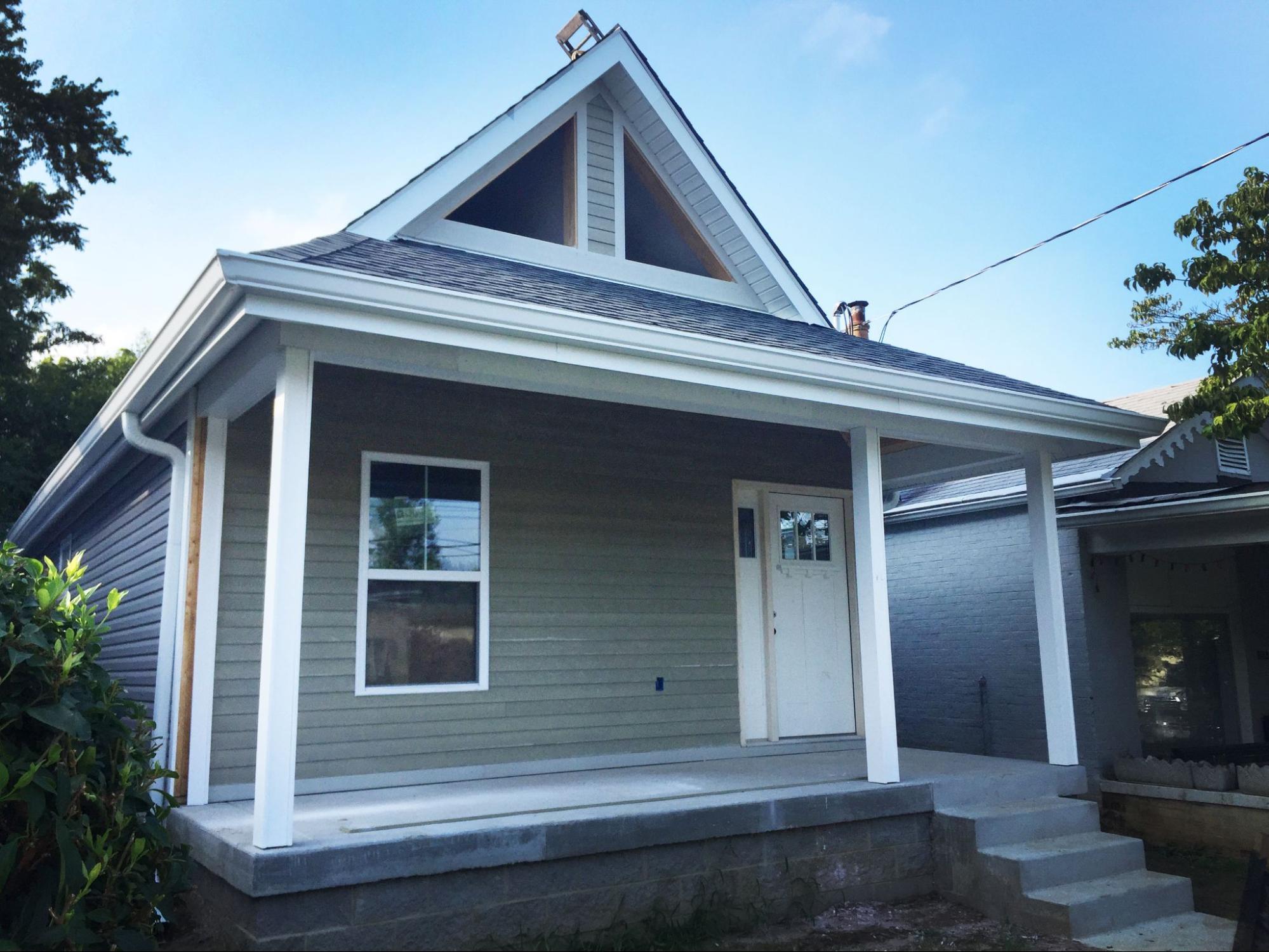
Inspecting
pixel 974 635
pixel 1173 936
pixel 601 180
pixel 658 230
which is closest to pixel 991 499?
pixel 974 635

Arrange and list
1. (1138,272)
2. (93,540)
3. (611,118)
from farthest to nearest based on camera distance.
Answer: (1138,272)
(93,540)
(611,118)

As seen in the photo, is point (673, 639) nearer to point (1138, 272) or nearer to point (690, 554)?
point (690, 554)

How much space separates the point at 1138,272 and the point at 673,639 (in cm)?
582

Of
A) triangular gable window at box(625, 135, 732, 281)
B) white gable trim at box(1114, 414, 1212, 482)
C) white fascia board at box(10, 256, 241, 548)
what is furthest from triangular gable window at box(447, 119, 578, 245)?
white gable trim at box(1114, 414, 1212, 482)

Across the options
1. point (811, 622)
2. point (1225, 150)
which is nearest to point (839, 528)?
point (811, 622)

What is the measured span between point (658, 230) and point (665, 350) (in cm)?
296

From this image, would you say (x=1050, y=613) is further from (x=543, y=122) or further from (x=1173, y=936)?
(x=543, y=122)

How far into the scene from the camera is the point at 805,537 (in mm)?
7918

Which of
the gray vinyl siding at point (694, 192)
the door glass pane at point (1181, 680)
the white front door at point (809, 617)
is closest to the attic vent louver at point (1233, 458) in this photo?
the door glass pane at point (1181, 680)

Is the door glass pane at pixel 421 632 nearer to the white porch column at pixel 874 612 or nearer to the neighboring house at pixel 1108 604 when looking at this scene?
the white porch column at pixel 874 612

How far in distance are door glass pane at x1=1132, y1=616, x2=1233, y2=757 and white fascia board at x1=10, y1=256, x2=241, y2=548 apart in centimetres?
805

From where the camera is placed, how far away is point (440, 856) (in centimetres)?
410

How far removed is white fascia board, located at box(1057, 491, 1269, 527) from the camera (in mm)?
7410

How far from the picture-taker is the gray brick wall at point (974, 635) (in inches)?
335
